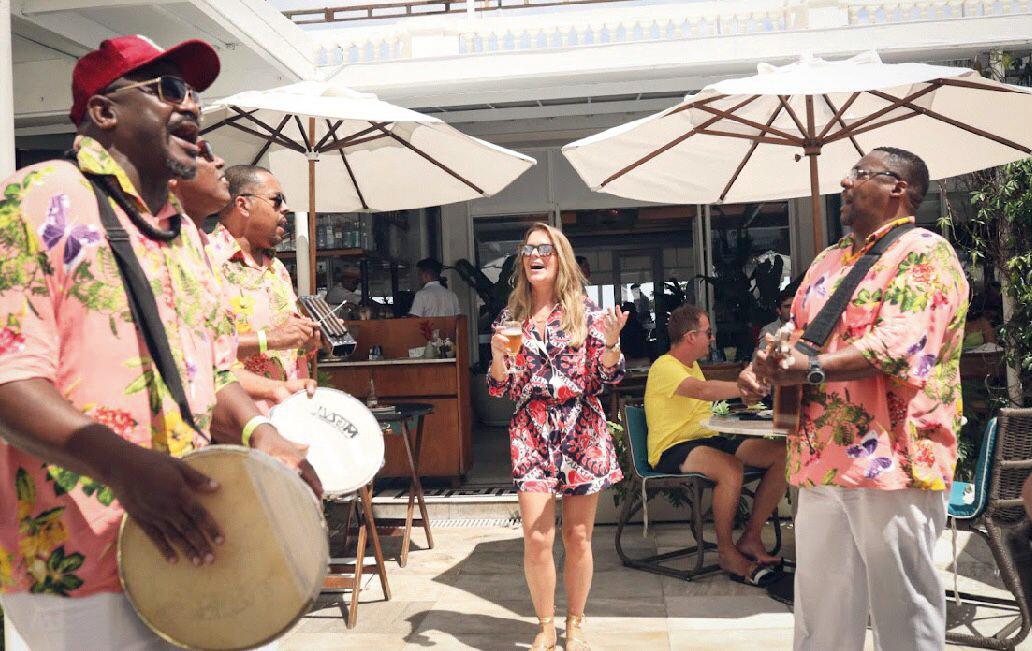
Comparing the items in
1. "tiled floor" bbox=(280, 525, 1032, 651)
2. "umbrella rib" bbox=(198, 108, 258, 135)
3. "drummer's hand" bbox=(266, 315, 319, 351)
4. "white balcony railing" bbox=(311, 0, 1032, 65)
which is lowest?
"tiled floor" bbox=(280, 525, 1032, 651)

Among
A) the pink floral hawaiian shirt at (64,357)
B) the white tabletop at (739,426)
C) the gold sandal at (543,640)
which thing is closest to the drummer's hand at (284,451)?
the pink floral hawaiian shirt at (64,357)

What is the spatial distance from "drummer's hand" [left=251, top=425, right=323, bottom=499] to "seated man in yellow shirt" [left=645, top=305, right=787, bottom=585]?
355 centimetres

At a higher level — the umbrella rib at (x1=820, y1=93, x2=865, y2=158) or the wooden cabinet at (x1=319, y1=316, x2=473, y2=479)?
the umbrella rib at (x1=820, y1=93, x2=865, y2=158)

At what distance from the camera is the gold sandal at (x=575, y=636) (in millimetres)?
3773

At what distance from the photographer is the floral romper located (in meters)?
3.71

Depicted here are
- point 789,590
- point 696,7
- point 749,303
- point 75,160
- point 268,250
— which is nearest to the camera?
point 75,160

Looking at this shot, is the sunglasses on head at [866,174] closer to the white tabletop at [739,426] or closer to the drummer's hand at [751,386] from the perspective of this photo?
the drummer's hand at [751,386]

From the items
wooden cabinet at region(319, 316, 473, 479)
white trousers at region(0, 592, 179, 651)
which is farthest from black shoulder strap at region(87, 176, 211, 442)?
wooden cabinet at region(319, 316, 473, 479)

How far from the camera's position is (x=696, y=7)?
7617 mm

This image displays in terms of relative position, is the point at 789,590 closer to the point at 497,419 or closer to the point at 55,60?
the point at 55,60

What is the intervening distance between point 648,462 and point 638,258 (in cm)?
757

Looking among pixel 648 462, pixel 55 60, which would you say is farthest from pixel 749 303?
pixel 55 60

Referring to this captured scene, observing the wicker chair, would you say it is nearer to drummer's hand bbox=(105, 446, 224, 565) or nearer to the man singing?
the man singing

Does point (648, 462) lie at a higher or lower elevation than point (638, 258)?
lower
